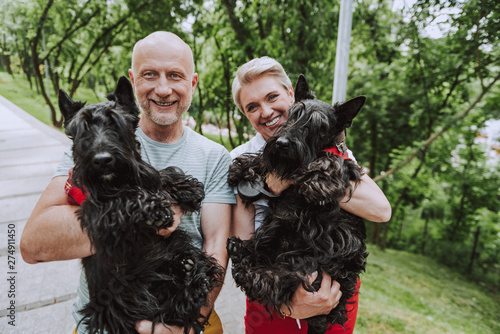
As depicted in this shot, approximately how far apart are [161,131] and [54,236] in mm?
933

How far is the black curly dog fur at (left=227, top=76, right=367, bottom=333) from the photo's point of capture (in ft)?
6.32

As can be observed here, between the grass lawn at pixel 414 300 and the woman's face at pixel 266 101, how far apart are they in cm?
276

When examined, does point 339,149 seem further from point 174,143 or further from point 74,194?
point 74,194

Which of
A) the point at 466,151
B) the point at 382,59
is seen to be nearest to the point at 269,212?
the point at 382,59

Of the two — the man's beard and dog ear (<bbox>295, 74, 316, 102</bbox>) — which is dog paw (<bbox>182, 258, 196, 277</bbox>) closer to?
the man's beard

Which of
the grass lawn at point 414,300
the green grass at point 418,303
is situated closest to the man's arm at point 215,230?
the grass lawn at point 414,300

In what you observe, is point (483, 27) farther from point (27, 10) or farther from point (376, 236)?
point (27, 10)

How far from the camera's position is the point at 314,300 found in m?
1.88

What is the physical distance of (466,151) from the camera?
9.21 meters

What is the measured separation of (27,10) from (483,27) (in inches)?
552

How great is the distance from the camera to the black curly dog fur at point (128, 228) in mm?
1501

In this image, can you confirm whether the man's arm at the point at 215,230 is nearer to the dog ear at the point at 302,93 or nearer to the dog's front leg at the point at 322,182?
the dog's front leg at the point at 322,182

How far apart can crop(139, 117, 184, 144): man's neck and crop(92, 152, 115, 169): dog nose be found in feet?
2.07

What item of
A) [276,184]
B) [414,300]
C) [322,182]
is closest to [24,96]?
[276,184]
